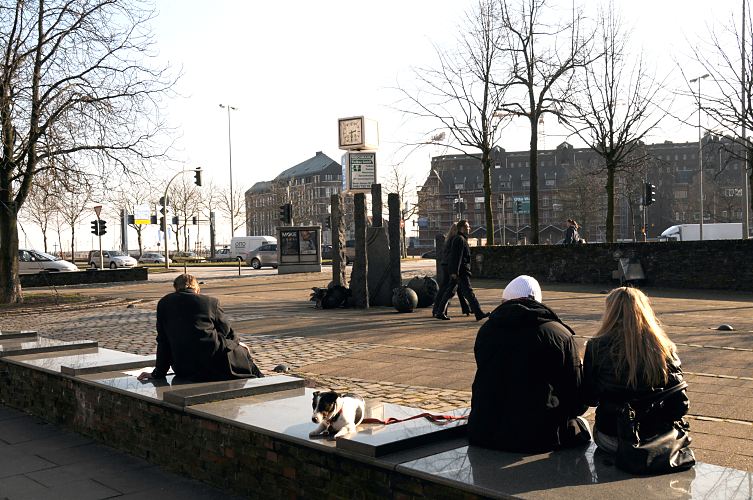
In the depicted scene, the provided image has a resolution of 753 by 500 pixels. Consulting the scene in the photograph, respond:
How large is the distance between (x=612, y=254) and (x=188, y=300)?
64.7 ft

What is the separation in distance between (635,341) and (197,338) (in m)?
3.95

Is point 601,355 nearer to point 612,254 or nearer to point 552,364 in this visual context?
point 552,364

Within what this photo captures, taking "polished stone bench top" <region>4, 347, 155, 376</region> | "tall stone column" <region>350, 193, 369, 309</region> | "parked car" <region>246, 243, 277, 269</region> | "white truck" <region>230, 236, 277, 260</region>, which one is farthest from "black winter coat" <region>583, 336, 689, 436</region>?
"white truck" <region>230, 236, 277, 260</region>

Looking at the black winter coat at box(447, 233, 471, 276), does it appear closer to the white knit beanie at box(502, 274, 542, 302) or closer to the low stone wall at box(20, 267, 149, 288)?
the white knit beanie at box(502, 274, 542, 302)

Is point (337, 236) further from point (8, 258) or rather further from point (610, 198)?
point (610, 198)

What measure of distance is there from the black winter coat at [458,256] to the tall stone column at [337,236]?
15.4 ft

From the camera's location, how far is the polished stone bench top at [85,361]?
25.9ft

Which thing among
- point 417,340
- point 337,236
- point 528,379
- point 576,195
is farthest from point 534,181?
point 576,195

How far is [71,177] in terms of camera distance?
21.7 metres

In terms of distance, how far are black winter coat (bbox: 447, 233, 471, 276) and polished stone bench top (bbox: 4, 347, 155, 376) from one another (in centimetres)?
681

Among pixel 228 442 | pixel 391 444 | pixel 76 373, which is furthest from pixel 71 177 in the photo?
pixel 391 444

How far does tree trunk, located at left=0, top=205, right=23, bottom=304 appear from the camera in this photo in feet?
73.3

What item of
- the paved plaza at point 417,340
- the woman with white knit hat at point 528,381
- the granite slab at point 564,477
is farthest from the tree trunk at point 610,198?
the granite slab at point 564,477

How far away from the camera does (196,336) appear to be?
6703mm
